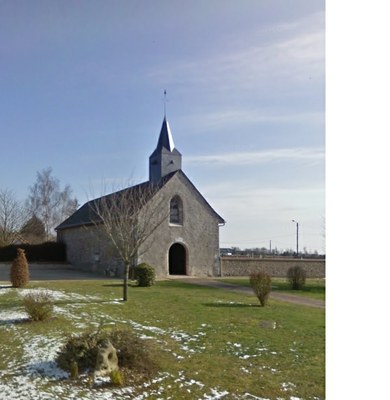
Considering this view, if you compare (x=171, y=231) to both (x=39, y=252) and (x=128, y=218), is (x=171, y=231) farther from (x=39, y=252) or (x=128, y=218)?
(x=39, y=252)

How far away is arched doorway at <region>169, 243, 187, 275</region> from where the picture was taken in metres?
20.8

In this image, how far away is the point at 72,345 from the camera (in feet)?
14.7

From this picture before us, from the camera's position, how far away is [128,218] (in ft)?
42.4

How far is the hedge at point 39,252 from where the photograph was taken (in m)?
23.3

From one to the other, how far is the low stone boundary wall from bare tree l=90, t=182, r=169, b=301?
4.83 metres

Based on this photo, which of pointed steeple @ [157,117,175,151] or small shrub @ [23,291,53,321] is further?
pointed steeple @ [157,117,175,151]

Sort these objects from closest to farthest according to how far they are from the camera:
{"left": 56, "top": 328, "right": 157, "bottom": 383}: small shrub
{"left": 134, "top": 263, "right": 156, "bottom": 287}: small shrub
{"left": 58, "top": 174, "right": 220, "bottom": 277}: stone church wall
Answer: {"left": 56, "top": 328, "right": 157, "bottom": 383}: small shrub
{"left": 134, "top": 263, "right": 156, "bottom": 287}: small shrub
{"left": 58, "top": 174, "right": 220, "bottom": 277}: stone church wall

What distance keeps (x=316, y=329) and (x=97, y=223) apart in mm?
14378

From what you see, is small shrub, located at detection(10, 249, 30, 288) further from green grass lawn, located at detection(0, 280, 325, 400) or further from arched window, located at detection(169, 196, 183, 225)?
arched window, located at detection(169, 196, 183, 225)

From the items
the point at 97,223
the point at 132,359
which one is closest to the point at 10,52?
the point at 132,359

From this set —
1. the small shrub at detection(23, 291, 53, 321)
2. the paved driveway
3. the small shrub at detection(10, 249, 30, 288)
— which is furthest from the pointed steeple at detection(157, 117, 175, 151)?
the small shrub at detection(23, 291, 53, 321)

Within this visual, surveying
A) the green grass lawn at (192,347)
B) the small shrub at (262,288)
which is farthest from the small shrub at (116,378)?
the small shrub at (262,288)

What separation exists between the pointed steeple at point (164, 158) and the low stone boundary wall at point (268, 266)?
17.7ft

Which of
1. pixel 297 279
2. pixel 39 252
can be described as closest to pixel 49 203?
pixel 39 252
